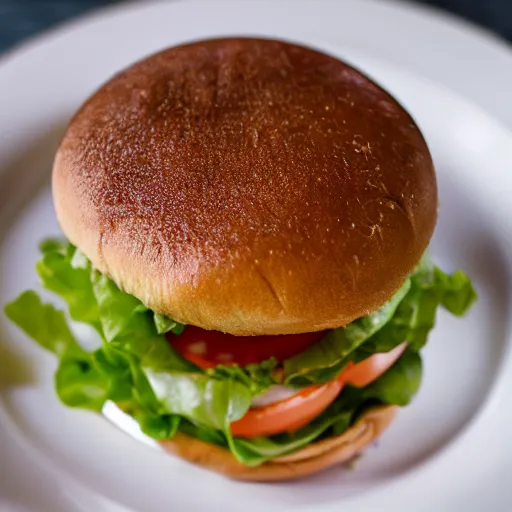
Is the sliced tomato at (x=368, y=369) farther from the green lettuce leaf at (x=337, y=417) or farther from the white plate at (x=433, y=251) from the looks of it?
the white plate at (x=433, y=251)

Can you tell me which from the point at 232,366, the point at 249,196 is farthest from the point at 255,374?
the point at 249,196

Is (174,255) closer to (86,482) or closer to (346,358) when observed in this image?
(346,358)

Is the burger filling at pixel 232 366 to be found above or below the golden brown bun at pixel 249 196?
below

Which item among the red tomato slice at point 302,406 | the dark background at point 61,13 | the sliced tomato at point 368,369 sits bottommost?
the red tomato slice at point 302,406

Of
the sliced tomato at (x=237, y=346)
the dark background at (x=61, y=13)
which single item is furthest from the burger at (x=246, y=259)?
the dark background at (x=61, y=13)

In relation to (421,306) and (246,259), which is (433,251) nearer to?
(421,306)

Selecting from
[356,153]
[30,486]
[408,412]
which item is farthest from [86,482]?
[356,153]
